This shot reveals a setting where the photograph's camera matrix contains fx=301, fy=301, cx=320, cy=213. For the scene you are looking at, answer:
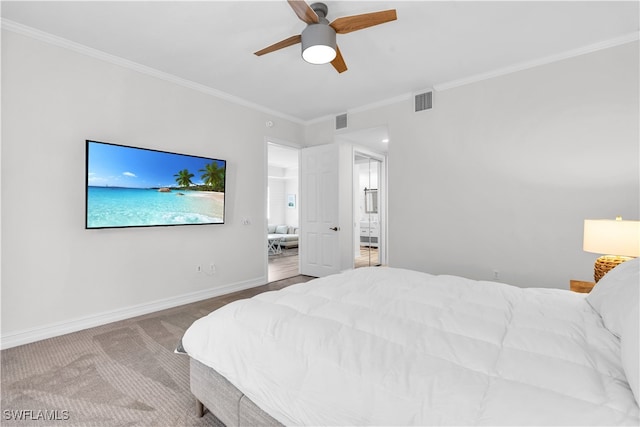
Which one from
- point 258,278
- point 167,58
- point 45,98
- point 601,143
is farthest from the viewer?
point 258,278

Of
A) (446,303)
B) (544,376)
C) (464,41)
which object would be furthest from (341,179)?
(544,376)

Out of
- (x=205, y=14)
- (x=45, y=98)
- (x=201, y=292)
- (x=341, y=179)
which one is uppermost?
(x=205, y=14)

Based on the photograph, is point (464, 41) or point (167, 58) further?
point (167, 58)

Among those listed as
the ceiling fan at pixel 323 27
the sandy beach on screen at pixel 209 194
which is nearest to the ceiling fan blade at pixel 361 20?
the ceiling fan at pixel 323 27

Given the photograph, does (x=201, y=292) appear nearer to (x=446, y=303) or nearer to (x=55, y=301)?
(x=55, y=301)

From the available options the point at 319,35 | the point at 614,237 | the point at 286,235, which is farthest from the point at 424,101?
the point at 286,235

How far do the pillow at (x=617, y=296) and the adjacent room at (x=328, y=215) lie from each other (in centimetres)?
2

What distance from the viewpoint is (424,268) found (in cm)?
400

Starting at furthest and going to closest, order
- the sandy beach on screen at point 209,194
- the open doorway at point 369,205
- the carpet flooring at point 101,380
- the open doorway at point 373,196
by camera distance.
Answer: the open doorway at point 369,205 → the open doorway at point 373,196 → the sandy beach on screen at point 209,194 → the carpet flooring at point 101,380

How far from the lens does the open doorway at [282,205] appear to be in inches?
297

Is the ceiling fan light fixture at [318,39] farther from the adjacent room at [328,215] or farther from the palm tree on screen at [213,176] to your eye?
the palm tree on screen at [213,176]

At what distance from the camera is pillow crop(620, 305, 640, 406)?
32.3 inches

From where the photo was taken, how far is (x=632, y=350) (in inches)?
34.7

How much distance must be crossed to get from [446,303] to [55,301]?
3346 mm
